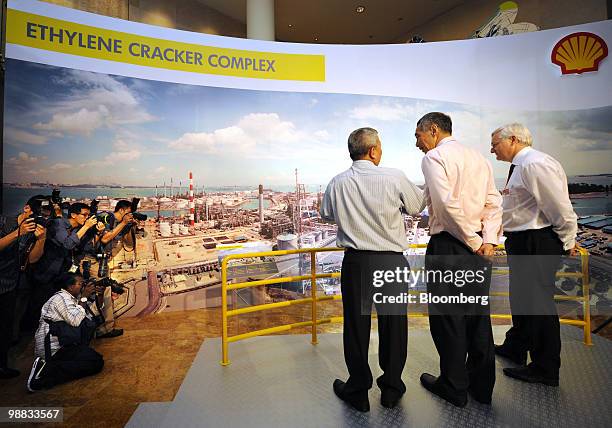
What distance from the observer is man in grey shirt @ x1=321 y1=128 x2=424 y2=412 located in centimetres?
176

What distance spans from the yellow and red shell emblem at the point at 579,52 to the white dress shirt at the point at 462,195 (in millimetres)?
3928

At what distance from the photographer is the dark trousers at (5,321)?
273 cm

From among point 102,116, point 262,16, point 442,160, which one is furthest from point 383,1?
point 442,160

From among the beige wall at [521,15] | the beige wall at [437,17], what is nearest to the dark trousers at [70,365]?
the beige wall at [437,17]

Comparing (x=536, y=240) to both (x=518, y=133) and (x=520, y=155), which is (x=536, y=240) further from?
(x=518, y=133)

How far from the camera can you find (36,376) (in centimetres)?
256

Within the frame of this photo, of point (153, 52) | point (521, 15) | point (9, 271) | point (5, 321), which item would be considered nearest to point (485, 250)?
point (9, 271)

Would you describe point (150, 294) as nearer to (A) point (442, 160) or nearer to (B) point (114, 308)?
(B) point (114, 308)

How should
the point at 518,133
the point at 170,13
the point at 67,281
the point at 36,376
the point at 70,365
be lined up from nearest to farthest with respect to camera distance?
the point at 518,133 → the point at 36,376 → the point at 70,365 → the point at 67,281 → the point at 170,13

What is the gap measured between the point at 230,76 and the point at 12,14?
7.43 ft

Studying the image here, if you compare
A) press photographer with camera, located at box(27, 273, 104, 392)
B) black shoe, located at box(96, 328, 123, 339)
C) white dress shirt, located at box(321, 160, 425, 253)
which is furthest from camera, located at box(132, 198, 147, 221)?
white dress shirt, located at box(321, 160, 425, 253)

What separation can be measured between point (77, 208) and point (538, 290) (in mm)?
4604

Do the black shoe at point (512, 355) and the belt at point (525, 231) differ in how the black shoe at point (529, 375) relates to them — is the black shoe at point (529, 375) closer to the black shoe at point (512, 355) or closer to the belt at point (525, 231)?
the black shoe at point (512, 355)

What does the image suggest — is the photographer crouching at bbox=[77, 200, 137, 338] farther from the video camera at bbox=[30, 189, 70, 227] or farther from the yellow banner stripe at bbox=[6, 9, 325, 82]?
the yellow banner stripe at bbox=[6, 9, 325, 82]
